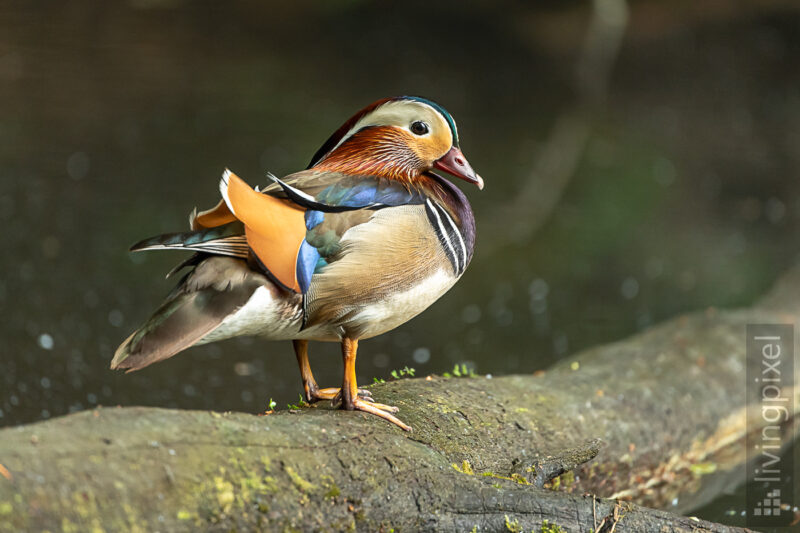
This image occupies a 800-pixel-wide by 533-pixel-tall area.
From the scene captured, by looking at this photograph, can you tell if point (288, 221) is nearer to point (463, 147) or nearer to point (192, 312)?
point (192, 312)

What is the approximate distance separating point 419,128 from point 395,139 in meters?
0.08

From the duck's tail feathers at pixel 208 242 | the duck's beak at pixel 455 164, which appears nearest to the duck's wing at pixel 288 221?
the duck's tail feathers at pixel 208 242

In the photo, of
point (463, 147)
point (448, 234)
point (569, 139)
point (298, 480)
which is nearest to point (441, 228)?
point (448, 234)

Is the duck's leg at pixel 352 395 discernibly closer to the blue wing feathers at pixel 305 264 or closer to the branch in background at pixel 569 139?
the blue wing feathers at pixel 305 264

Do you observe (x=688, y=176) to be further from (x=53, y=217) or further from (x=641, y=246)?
(x=53, y=217)

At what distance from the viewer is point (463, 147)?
9117 millimetres

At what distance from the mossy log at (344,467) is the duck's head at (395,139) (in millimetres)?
706

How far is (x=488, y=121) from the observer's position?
1052 centimetres

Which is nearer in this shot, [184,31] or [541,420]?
[541,420]

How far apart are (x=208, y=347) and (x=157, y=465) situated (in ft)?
9.62

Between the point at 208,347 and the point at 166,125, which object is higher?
the point at 166,125

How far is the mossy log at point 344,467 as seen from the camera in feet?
5.86

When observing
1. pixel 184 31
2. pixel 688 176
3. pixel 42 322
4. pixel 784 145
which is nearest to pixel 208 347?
pixel 42 322

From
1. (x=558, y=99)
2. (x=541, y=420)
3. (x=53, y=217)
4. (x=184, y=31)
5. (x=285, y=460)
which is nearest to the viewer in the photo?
(x=285, y=460)
